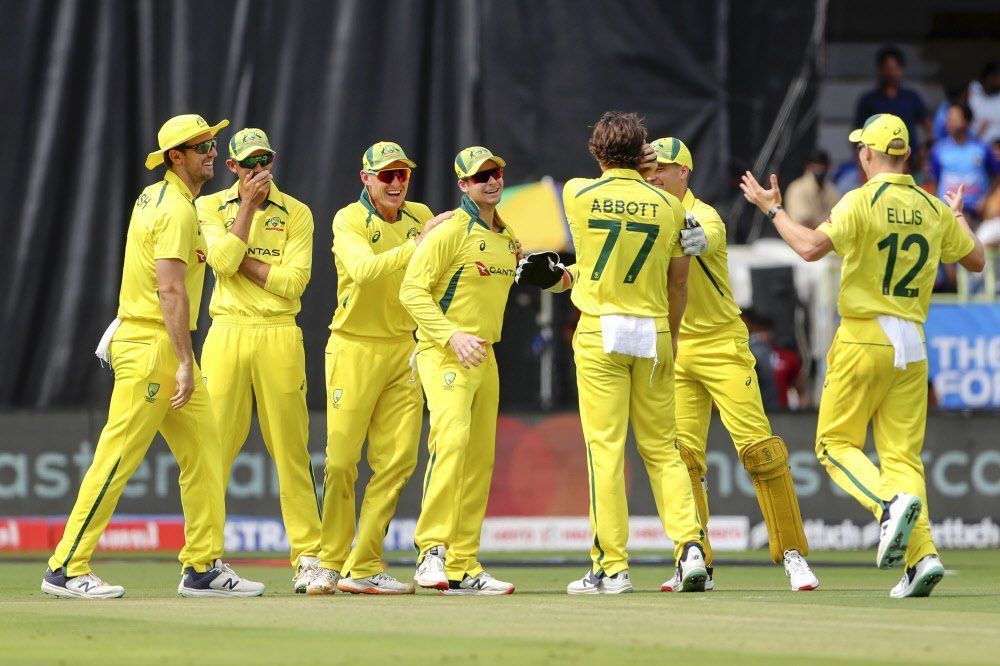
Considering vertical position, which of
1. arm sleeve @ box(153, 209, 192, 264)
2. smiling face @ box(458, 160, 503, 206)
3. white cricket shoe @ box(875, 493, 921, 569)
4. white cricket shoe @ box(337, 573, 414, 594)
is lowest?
white cricket shoe @ box(337, 573, 414, 594)

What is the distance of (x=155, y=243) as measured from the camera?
27.3 feet

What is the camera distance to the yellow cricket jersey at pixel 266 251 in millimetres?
9195

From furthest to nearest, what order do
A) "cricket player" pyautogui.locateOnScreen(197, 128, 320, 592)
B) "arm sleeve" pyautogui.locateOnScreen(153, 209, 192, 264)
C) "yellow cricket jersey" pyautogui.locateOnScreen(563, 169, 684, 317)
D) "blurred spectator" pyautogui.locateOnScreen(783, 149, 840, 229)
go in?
"blurred spectator" pyautogui.locateOnScreen(783, 149, 840, 229)
"cricket player" pyautogui.locateOnScreen(197, 128, 320, 592)
"yellow cricket jersey" pyautogui.locateOnScreen(563, 169, 684, 317)
"arm sleeve" pyautogui.locateOnScreen(153, 209, 192, 264)

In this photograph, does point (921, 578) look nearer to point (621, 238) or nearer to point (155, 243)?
point (621, 238)

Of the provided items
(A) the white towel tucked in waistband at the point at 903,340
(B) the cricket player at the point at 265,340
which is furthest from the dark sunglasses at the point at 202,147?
(A) the white towel tucked in waistband at the point at 903,340

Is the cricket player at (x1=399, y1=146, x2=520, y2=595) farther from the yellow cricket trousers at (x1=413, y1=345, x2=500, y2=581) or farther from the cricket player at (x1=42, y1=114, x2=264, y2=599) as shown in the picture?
the cricket player at (x1=42, y1=114, x2=264, y2=599)

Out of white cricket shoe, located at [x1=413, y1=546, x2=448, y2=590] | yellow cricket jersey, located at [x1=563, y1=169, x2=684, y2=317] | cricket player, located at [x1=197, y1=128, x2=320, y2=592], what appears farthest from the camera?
cricket player, located at [x1=197, y1=128, x2=320, y2=592]

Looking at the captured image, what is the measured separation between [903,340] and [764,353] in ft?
18.4

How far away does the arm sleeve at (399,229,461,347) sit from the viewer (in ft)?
27.9

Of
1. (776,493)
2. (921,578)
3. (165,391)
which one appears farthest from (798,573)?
(165,391)

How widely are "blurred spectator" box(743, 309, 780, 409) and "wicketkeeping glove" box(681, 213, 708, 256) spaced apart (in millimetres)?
5293

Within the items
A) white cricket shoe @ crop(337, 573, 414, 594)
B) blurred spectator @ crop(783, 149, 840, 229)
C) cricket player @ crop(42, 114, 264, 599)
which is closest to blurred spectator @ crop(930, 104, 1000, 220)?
blurred spectator @ crop(783, 149, 840, 229)

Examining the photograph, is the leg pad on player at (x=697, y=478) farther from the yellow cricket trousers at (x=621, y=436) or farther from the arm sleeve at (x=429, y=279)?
the arm sleeve at (x=429, y=279)

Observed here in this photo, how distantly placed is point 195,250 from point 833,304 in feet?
24.0
